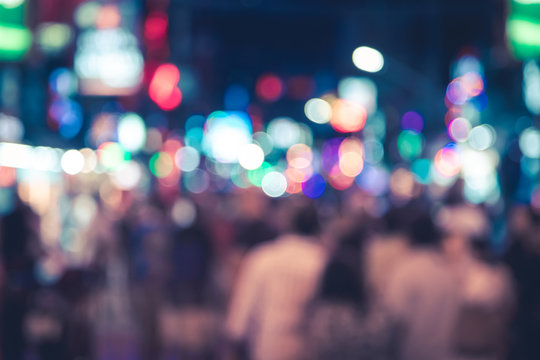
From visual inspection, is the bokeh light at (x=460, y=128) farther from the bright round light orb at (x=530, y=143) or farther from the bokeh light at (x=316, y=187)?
the bokeh light at (x=316, y=187)

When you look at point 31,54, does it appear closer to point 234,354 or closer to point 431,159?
point 234,354

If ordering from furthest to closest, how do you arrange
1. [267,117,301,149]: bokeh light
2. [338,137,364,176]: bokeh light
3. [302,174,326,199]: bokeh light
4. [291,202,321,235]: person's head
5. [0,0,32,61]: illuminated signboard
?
[302,174,326,199]: bokeh light
[267,117,301,149]: bokeh light
[338,137,364,176]: bokeh light
[291,202,321,235]: person's head
[0,0,32,61]: illuminated signboard

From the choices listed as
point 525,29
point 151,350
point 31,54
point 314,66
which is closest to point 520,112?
point 151,350

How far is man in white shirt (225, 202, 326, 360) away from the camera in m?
7.30

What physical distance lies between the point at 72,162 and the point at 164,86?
24.1 feet

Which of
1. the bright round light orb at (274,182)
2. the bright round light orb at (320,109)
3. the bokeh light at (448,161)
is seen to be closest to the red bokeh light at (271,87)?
the bright round light orb at (320,109)

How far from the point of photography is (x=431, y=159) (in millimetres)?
30750

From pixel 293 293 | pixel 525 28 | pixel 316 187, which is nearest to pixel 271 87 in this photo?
pixel 316 187

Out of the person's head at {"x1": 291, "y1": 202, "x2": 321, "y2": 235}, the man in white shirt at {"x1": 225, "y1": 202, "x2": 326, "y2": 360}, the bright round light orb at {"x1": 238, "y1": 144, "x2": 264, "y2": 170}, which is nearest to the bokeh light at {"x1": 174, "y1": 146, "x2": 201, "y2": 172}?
the bright round light orb at {"x1": 238, "y1": 144, "x2": 264, "y2": 170}

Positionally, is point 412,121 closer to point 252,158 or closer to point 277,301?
point 252,158

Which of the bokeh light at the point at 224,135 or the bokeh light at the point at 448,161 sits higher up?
the bokeh light at the point at 224,135

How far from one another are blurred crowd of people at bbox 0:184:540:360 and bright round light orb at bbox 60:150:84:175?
6595 millimetres

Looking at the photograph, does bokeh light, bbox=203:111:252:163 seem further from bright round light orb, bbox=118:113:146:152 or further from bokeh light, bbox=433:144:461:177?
bright round light orb, bbox=118:113:146:152

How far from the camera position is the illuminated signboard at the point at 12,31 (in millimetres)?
6840
